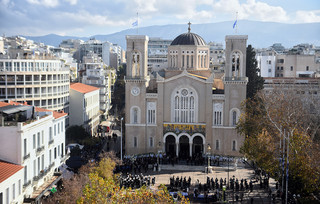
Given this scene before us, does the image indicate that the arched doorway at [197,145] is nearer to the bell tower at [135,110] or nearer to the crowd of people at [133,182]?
the bell tower at [135,110]

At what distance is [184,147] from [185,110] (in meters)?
4.62

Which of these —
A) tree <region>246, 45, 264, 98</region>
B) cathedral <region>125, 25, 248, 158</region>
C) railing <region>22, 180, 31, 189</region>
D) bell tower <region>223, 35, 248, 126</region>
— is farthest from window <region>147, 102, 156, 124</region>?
railing <region>22, 180, 31, 189</region>

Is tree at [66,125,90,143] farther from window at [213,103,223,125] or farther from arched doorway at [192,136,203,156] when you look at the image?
window at [213,103,223,125]

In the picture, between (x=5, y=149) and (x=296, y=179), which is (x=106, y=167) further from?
(x=296, y=179)

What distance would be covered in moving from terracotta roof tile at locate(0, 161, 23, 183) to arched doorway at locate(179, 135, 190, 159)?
91.7ft

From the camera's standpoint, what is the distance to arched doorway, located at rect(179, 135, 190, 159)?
164 feet

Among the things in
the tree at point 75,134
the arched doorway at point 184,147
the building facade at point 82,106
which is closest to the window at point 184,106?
the arched doorway at point 184,147

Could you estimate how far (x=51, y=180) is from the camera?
98.0ft

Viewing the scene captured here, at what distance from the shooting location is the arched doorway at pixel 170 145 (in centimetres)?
5056

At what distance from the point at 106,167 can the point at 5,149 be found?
8923mm

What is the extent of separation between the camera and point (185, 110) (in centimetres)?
4981

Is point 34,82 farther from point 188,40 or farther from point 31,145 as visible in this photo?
point 31,145

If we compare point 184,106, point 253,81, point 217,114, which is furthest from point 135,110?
point 253,81

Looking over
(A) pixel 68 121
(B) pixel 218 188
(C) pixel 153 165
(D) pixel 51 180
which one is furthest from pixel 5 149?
(A) pixel 68 121
